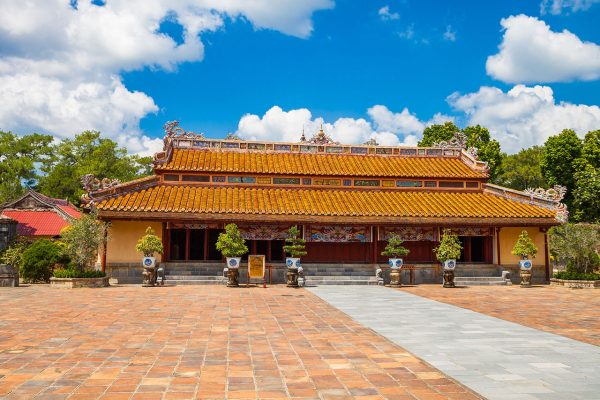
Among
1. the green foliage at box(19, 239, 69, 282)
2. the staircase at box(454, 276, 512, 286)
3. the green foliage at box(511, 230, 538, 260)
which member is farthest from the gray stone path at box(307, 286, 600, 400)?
the green foliage at box(19, 239, 69, 282)

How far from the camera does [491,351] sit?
333 inches

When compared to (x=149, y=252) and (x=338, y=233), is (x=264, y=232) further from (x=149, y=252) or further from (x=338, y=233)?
(x=149, y=252)

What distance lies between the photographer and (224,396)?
19.4 feet

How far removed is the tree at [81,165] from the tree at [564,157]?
143 feet

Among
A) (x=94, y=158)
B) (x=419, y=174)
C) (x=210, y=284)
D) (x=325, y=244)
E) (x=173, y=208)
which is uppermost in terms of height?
(x=94, y=158)

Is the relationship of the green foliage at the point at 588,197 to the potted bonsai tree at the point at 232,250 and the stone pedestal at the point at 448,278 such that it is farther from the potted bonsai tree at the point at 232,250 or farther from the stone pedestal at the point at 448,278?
the potted bonsai tree at the point at 232,250

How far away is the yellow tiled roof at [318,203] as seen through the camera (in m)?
23.3

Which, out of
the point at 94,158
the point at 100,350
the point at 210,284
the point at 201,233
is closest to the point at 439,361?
the point at 100,350

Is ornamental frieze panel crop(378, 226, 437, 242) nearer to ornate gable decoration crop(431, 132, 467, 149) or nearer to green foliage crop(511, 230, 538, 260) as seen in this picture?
green foliage crop(511, 230, 538, 260)

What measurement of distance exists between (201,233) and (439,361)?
19.7m

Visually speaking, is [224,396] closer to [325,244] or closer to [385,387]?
[385,387]

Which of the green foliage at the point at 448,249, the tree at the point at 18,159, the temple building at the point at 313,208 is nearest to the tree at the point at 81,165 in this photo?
the tree at the point at 18,159

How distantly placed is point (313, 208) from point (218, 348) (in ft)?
53.0

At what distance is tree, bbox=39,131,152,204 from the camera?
173 ft
